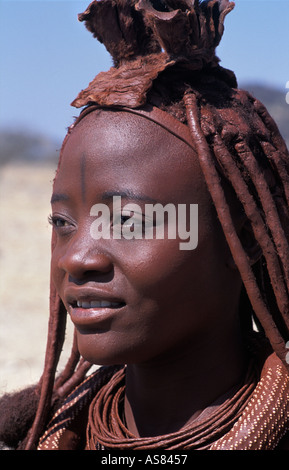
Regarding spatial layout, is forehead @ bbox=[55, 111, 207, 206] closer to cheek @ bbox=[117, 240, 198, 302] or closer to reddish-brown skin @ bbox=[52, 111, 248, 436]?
reddish-brown skin @ bbox=[52, 111, 248, 436]

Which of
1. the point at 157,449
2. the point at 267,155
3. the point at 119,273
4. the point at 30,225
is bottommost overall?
the point at 157,449

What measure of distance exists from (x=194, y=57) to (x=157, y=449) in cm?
134

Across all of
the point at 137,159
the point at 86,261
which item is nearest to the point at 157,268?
the point at 86,261

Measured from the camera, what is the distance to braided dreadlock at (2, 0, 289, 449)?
7.14 feet

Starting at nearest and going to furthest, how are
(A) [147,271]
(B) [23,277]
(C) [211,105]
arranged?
(A) [147,271], (C) [211,105], (B) [23,277]

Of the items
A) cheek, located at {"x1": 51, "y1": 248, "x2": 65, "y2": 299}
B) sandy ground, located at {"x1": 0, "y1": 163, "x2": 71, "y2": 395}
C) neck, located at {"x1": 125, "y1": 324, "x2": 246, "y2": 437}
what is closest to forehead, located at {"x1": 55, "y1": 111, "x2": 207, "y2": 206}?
cheek, located at {"x1": 51, "y1": 248, "x2": 65, "y2": 299}

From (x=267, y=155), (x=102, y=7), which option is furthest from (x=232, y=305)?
(x=102, y=7)

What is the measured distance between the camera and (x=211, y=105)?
2307mm

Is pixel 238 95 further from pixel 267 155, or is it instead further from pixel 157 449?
pixel 157 449

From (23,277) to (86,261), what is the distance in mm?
5725

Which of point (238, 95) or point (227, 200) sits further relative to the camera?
point (238, 95)

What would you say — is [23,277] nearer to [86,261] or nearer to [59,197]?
[59,197]

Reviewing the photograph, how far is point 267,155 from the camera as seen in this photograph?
2.35m

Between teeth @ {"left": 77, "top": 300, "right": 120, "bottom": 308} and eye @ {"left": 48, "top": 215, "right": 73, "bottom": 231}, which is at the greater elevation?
eye @ {"left": 48, "top": 215, "right": 73, "bottom": 231}
